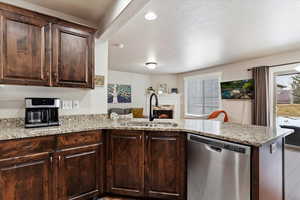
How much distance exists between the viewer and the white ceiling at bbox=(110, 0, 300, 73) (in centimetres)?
206

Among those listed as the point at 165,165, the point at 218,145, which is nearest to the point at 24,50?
the point at 165,165

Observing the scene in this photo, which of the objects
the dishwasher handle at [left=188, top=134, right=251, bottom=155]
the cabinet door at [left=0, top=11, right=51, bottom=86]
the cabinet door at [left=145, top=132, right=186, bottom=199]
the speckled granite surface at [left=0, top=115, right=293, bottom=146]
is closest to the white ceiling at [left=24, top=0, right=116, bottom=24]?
the cabinet door at [left=0, top=11, right=51, bottom=86]

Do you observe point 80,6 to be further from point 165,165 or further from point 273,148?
point 273,148

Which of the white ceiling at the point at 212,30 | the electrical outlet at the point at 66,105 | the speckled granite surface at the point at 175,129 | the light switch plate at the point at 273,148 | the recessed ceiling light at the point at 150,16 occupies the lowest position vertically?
the light switch plate at the point at 273,148

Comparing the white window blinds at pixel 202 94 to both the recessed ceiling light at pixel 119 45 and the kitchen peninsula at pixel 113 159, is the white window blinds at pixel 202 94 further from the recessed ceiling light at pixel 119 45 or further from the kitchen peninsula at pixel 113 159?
the kitchen peninsula at pixel 113 159

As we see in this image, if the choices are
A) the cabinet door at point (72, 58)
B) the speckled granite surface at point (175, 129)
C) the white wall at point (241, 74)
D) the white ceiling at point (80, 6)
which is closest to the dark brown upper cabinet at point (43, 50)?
the cabinet door at point (72, 58)

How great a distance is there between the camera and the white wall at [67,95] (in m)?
1.93

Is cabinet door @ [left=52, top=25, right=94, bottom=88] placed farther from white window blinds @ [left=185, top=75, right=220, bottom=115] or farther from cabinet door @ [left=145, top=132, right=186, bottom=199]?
white window blinds @ [left=185, top=75, right=220, bottom=115]

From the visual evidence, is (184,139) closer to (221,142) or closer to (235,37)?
(221,142)

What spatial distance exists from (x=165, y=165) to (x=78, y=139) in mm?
1013

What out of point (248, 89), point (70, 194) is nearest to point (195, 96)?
point (248, 89)

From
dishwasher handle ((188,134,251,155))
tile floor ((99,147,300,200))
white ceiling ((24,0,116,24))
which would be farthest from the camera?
tile floor ((99,147,300,200))

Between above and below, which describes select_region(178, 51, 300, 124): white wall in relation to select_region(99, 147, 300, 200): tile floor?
above

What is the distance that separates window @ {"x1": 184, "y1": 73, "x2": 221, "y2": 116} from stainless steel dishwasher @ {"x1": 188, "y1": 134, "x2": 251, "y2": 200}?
177 inches
